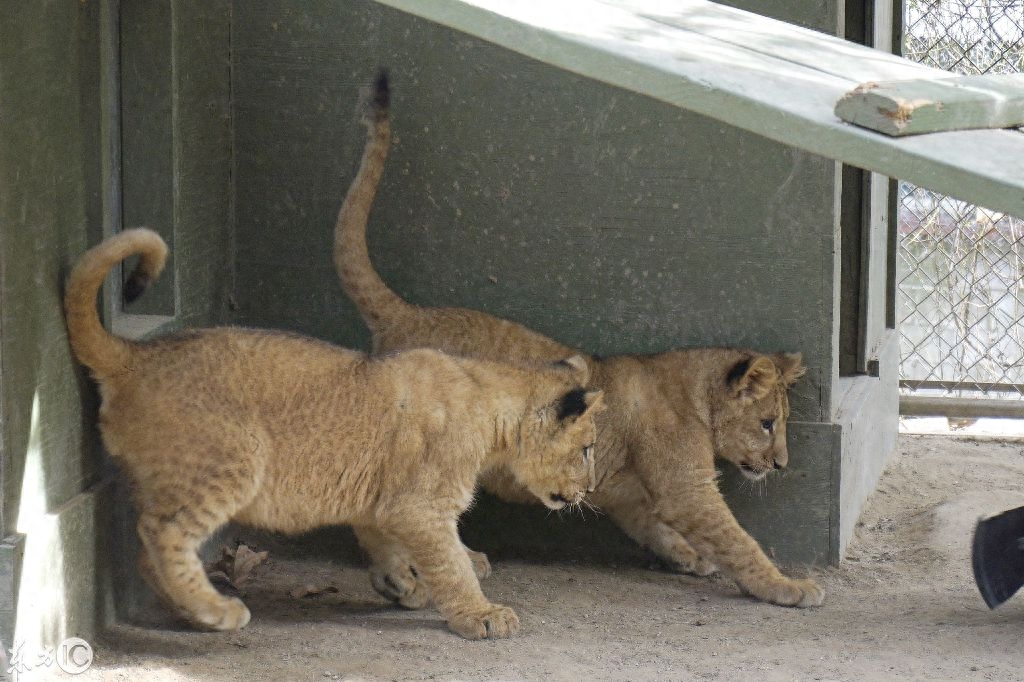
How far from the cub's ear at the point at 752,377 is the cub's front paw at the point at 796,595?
752 mm

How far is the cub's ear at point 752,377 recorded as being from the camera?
19.1 feet

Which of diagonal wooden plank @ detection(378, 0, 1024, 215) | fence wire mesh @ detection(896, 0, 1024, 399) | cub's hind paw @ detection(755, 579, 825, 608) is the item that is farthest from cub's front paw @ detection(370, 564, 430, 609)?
fence wire mesh @ detection(896, 0, 1024, 399)

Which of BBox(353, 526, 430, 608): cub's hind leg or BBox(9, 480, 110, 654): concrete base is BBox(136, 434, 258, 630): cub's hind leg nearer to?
BBox(9, 480, 110, 654): concrete base

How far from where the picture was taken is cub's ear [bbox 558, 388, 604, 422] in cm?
530

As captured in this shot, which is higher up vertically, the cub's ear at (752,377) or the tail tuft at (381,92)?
the tail tuft at (381,92)

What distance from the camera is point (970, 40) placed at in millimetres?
8109

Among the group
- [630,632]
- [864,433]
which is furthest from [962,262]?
[630,632]

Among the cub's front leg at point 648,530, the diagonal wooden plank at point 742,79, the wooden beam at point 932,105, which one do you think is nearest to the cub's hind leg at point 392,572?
the cub's front leg at point 648,530

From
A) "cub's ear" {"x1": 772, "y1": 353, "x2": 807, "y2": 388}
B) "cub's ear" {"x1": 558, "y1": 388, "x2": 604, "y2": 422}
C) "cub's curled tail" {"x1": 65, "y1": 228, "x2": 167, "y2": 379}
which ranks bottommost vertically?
"cub's ear" {"x1": 558, "y1": 388, "x2": 604, "y2": 422}

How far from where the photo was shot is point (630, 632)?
212 inches

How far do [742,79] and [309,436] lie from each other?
2.24 metres

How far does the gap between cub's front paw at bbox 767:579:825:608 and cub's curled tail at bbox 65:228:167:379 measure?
8.55 ft

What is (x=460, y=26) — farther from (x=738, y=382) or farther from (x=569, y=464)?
(x=738, y=382)

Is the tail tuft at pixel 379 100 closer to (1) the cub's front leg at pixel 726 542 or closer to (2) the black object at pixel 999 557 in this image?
(1) the cub's front leg at pixel 726 542
